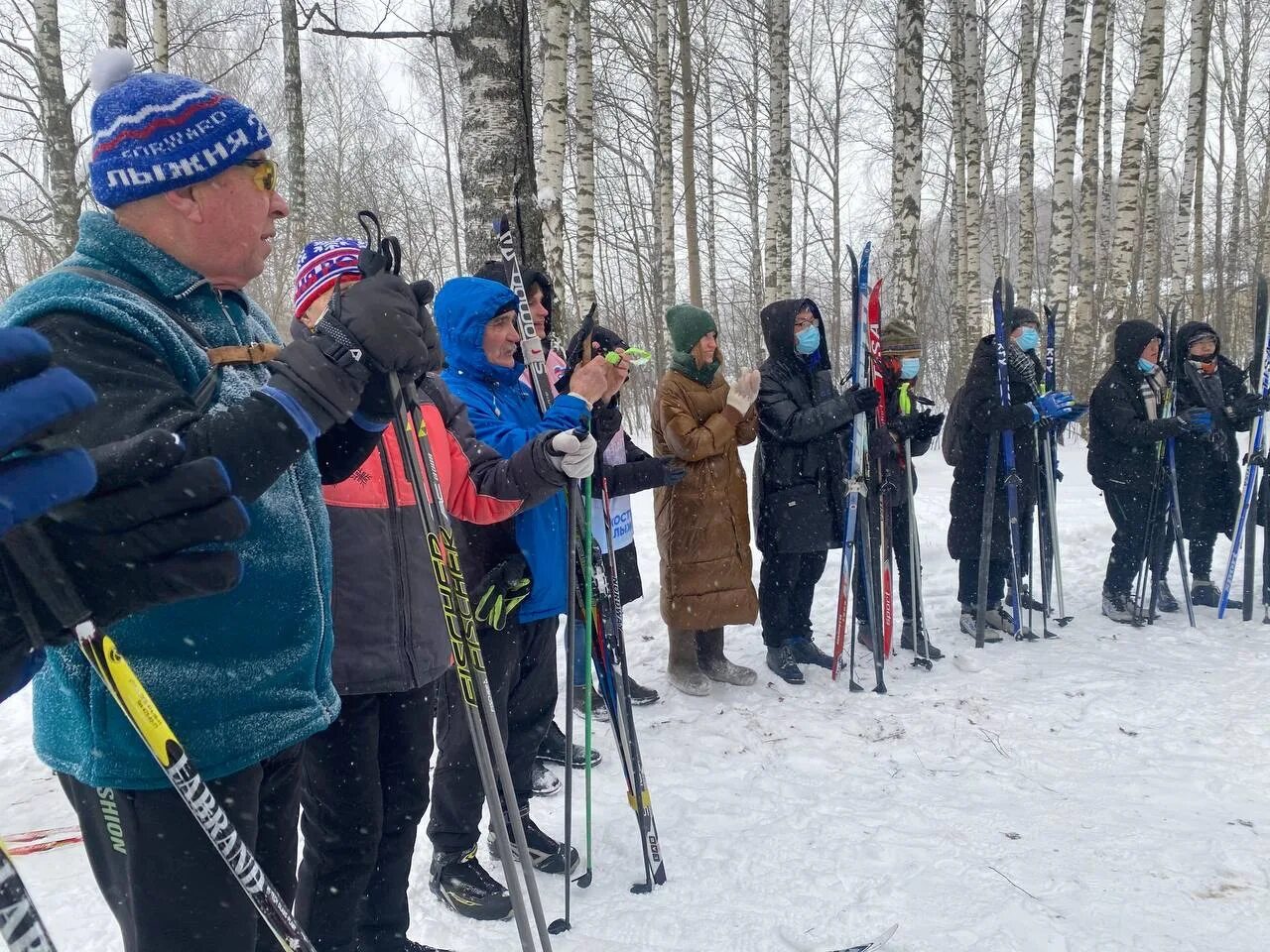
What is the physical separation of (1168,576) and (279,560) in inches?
295

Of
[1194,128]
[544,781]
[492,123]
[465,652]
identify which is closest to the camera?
[465,652]

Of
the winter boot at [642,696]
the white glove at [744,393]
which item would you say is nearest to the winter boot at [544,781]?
the winter boot at [642,696]

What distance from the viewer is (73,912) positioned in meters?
2.83

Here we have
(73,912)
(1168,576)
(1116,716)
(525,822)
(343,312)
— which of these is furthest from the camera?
(1168,576)

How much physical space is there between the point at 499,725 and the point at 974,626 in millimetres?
4174

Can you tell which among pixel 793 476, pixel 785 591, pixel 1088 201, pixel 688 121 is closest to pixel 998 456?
pixel 793 476

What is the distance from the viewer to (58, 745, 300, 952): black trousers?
4.62 ft

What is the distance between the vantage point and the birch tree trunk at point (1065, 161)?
36.3ft

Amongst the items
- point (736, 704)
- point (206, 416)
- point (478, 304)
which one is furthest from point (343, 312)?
point (736, 704)

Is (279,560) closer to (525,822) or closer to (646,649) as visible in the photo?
(525,822)

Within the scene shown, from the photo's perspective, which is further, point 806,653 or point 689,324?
point 806,653

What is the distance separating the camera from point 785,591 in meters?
5.11

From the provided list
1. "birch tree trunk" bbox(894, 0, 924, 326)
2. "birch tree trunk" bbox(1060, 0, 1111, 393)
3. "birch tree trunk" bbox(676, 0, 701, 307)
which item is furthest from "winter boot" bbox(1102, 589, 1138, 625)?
"birch tree trunk" bbox(676, 0, 701, 307)

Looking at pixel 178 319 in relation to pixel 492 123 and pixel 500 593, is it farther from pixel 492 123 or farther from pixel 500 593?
pixel 492 123
